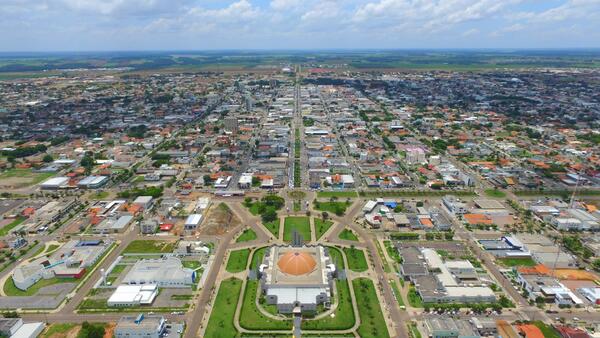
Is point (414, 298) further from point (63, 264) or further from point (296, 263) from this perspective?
point (63, 264)

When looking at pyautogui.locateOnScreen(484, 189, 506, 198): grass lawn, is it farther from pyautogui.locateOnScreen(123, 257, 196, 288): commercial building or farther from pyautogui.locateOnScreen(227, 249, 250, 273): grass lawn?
pyautogui.locateOnScreen(123, 257, 196, 288): commercial building

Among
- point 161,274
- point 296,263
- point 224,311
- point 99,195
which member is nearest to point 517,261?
point 296,263

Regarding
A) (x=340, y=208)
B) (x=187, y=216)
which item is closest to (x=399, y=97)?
(x=340, y=208)

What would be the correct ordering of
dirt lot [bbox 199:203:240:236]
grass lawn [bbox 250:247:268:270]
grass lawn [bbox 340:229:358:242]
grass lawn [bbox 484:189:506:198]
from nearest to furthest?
grass lawn [bbox 250:247:268:270]
grass lawn [bbox 340:229:358:242]
dirt lot [bbox 199:203:240:236]
grass lawn [bbox 484:189:506:198]

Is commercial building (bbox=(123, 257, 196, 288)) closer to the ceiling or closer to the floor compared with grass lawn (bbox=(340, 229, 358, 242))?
closer to the ceiling

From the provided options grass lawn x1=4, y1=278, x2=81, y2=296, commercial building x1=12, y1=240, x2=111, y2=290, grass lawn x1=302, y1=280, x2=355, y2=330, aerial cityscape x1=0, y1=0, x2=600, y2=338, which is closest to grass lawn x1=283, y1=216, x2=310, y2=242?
aerial cityscape x1=0, y1=0, x2=600, y2=338

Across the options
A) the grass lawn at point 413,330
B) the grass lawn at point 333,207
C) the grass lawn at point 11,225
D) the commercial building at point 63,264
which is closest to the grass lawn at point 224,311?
the grass lawn at point 413,330

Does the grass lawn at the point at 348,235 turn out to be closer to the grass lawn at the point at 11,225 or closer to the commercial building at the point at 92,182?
the commercial building at the point at 92,182
